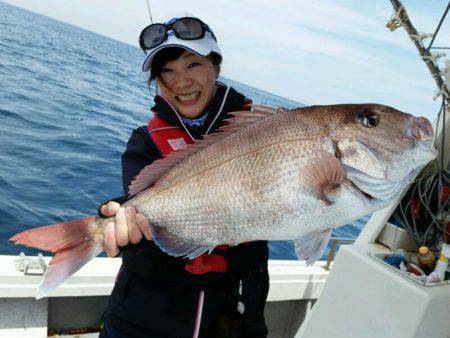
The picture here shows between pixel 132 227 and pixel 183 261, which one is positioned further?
pixel 183 261

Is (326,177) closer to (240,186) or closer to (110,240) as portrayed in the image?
(240,186)

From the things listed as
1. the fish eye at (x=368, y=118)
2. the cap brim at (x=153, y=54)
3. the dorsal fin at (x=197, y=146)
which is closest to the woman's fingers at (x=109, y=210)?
the dorsal fin at (x=197, y=146)

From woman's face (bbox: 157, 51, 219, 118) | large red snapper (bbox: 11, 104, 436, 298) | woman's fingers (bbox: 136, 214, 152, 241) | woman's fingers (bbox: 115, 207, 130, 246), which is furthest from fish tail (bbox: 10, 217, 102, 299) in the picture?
woman's face (bbox: 157, 51, 219, 118)

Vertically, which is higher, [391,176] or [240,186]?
[391,176]

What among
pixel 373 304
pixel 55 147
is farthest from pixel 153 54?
pixel 55 147

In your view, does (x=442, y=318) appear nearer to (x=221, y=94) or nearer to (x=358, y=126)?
(x=358, y=126)

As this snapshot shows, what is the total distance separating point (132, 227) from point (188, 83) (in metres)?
0.94

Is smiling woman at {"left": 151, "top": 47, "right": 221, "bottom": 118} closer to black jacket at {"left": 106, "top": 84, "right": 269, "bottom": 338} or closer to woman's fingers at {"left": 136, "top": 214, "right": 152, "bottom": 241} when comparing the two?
black jacket at {"left": 106, "top": 84, "right": 269, "bottom": 338}

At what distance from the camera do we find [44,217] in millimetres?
6203

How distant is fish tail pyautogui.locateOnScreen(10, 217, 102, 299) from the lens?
6.30 feet

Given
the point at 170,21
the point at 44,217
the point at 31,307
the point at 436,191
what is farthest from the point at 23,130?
the point at 436,191

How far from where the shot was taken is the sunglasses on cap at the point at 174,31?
2.42 metres

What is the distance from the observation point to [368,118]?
1.85 m

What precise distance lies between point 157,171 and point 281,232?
2.43 feet
